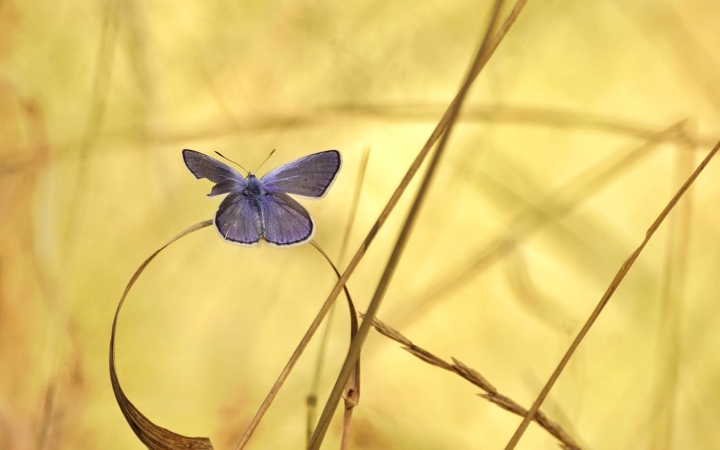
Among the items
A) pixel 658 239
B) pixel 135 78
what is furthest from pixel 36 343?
pixel 658 239

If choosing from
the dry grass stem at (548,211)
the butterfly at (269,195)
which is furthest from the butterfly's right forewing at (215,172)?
the dry grass stem at (548,211)

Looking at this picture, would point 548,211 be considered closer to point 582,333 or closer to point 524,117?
point 524,117

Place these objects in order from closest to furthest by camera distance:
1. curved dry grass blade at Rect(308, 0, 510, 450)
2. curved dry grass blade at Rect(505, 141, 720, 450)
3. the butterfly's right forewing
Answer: curved dry grass blade at Rect(308, 0, 510, 450) → curved dry grass blade at Rect(505, 141, 720, 450) → the butterfly's right forewing

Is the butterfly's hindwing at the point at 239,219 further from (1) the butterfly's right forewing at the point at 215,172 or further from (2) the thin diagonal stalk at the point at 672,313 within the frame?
(2) the thin diagonal stalk at the point at 672,313

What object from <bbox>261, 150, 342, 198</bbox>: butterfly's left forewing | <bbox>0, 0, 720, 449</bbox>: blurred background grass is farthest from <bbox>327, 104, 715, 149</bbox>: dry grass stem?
<bbox>261, 150, 342, 198</bbox>: butterfly's left forewing

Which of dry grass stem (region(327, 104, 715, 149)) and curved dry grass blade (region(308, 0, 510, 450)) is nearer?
curved dry grass blade (region(308, 0, 510, 450))

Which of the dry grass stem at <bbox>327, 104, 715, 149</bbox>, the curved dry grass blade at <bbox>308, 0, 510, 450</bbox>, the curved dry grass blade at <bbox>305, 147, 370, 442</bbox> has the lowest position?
→ the curved dry grass blade at <bbox>308, 0, 510, 450</bbox>

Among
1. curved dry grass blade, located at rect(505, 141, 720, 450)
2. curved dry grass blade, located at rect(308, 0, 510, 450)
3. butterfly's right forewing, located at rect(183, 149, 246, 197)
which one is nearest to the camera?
curved dry grass blade, located at rect(308, 0, 510, 450)

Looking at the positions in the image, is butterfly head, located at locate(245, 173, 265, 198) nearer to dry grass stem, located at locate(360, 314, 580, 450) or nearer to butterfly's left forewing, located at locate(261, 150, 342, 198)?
butterfly's left forewing, located at locate(261, 150, 342, 198)

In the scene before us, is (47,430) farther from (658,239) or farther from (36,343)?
(658,239)
